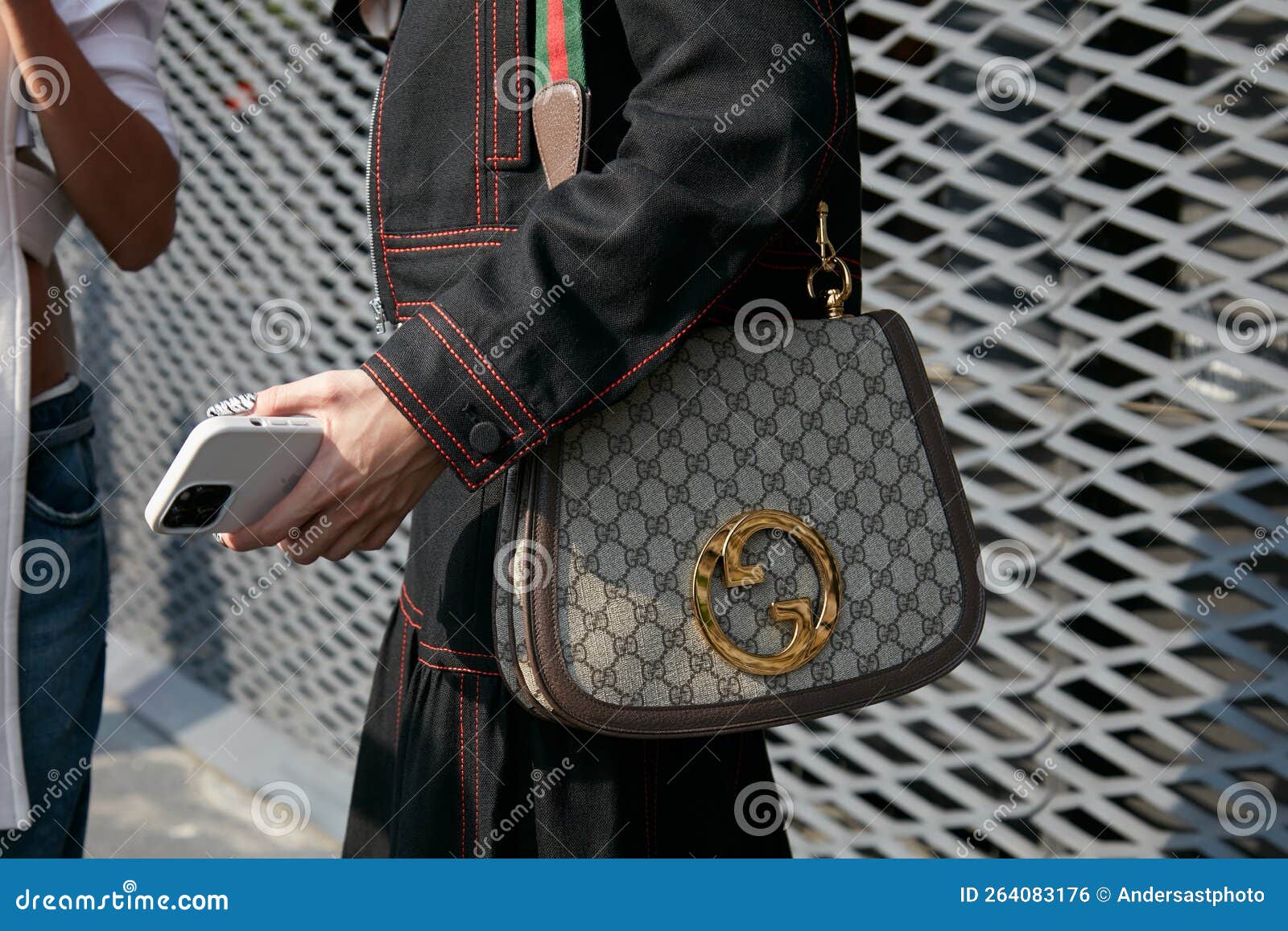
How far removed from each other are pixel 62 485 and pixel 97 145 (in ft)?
1.30

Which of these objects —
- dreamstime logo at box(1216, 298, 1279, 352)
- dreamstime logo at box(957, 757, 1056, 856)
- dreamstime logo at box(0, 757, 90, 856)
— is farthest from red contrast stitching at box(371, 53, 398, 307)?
dreamstime logo at box(957, 757, 1056, 856)

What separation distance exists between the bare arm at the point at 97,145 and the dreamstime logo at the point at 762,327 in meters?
0.79

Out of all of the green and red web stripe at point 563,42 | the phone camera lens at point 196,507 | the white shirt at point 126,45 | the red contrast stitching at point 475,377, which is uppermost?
the white shirt at point 126,45

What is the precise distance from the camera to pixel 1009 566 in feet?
6.85

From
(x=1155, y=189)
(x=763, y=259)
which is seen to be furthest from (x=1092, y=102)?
(x=763, y=259)

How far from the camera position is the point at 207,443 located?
790mm

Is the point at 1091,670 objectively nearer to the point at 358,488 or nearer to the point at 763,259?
the point at 763,259

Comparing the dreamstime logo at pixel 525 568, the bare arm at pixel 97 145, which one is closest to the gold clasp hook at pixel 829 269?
the dreamstime logo at pixel 525 568

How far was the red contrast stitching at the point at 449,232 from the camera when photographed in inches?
37.9

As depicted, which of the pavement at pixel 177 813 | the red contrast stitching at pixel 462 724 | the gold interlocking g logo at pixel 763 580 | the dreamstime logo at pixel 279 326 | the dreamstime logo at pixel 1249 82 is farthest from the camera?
the dreamstime logo at pixel 279 326

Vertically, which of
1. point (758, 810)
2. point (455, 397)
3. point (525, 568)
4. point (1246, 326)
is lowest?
point (1246, 326)

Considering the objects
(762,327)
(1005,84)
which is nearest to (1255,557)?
(1005,84)

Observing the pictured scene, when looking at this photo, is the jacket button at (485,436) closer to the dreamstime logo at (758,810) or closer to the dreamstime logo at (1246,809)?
the dreamstime logo at (758,810)

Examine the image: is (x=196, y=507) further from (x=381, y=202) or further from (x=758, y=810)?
(x=758, y=810)
